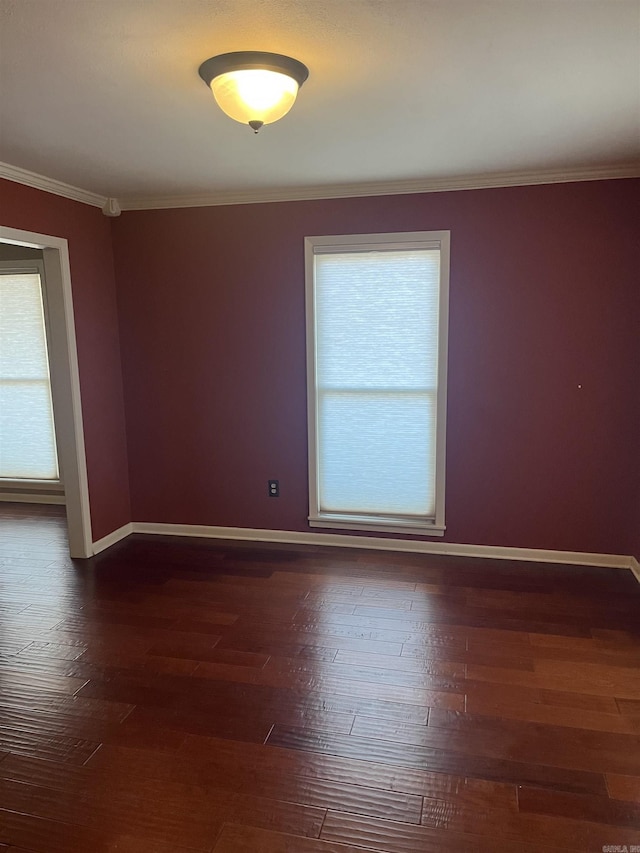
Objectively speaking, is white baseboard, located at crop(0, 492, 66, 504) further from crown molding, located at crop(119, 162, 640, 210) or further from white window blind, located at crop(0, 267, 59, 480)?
crown molding, located at crop(119, 162, 640, 210)

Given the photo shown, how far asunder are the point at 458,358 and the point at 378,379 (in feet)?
1.78

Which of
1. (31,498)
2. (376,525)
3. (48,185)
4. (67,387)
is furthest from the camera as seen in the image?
(31,498)

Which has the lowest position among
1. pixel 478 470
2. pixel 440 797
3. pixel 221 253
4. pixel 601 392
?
pixel 440 797

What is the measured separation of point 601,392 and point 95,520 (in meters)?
3.51

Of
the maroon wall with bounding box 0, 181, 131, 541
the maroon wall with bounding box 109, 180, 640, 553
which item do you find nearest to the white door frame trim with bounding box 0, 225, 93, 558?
the maroon wall with bounding box 0, 181, 131, 541

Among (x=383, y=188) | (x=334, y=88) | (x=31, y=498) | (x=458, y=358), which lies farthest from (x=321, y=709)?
(x=31, y=498)

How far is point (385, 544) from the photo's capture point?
161 inches

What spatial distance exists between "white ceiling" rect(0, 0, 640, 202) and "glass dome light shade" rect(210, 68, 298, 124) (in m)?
0.09

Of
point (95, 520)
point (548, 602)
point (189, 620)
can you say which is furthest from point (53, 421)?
point (548, 602)

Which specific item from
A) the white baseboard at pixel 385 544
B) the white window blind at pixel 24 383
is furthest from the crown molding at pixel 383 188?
the white baseboard at pixel 385 544

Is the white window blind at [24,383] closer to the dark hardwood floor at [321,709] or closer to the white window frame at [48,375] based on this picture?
the white window frame at [48,375]

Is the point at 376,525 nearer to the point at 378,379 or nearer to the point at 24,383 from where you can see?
the point at 378,379

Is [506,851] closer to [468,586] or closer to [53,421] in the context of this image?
[468,586]

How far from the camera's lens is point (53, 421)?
5250 millimetres
